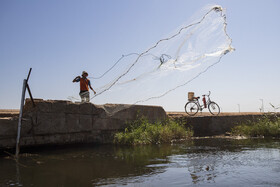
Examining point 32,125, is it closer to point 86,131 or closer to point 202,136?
point 86,131

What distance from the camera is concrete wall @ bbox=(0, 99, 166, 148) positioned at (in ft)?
27.2

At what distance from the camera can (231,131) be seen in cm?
1332

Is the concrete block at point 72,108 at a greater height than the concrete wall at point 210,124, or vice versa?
the concrete block at point 72,108

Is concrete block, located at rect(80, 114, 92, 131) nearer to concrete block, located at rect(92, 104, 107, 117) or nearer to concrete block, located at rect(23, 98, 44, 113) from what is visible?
concrete block, located at rect(92, 104, 107, 117)

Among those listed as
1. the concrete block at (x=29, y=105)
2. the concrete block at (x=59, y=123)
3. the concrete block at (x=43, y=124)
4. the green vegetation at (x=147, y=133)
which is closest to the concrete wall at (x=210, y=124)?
the green vegetation at (x=147, y=133)

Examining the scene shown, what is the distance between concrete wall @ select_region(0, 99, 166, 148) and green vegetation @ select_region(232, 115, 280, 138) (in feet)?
18.1

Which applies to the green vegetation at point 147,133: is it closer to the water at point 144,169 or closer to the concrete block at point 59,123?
the concrete block at point 59,123

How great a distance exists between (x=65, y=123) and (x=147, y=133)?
133 inches

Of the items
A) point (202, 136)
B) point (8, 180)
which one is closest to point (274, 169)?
point (8, 180)

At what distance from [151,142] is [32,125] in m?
4.68

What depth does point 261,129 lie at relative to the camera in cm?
1252

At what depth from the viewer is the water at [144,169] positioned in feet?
15.2

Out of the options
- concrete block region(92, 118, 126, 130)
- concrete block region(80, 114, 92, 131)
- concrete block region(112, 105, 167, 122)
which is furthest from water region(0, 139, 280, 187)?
concrete block region(112, 105, 167, 122)

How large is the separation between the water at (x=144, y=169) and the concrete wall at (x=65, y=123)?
0.75 m
